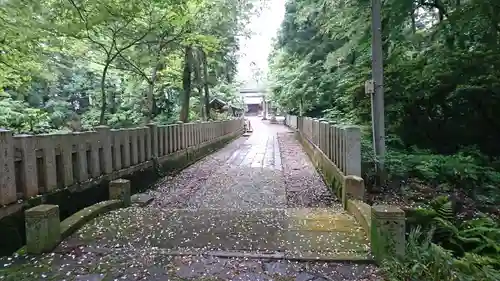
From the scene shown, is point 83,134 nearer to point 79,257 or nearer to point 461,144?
point 79,257

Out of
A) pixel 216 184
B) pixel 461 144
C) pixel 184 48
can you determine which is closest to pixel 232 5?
pixel 184 48

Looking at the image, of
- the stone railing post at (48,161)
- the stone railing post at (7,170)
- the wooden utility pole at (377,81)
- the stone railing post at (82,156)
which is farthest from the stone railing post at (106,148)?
the wooden utility pole at (377,81)

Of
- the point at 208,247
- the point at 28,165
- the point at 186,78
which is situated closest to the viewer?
the point at 208,247

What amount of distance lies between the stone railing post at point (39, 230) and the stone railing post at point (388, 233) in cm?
294

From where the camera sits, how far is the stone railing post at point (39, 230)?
3.24 meters

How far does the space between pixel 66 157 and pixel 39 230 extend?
143 centimetres

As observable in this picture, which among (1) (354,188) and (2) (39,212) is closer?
(2) (39,212)

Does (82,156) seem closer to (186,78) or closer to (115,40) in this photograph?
(115,40)

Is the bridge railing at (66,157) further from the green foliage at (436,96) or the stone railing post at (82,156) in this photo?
the green foliage at (436,96)

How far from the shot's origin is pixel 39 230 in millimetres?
3246

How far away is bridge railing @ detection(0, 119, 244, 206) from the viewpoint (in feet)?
11.6

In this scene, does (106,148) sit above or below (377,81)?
below

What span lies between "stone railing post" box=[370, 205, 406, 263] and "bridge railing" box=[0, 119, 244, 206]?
344 centimetres

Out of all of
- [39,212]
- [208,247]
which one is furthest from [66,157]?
[208,247]
